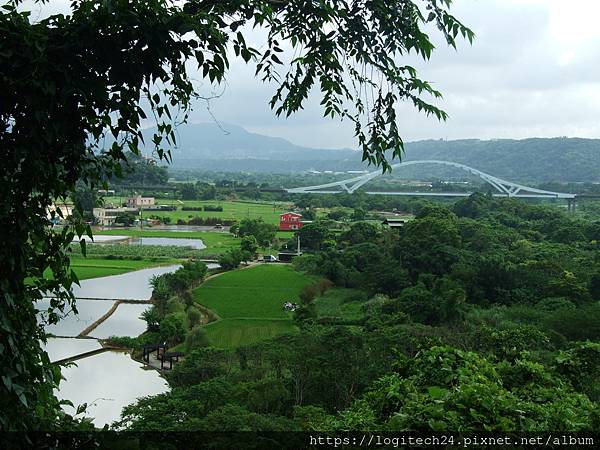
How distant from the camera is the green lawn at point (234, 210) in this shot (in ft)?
161

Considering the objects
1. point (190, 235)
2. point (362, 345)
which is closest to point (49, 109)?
point (362, 345)

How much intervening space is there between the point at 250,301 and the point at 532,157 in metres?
85.9

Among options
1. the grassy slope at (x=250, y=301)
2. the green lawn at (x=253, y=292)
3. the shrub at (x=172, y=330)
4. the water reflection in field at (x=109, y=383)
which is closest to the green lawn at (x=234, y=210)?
the green lawn at (x=253, y=292)

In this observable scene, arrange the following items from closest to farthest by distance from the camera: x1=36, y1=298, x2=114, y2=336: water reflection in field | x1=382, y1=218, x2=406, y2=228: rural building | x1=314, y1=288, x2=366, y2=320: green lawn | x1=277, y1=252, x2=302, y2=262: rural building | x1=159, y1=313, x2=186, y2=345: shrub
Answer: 1. x1=159, y1=313, x2=186, y2=345: shrub
2. x1=36, y1=298, x2=114, y2=336: water reflection in field
3. x1=314, y1=288, x2=366, y2=320: green lawn
4. x1=277, y1=252, x2=302, y2=262: rural building
5. x1=382, y1=218, x2=406, y2=228: rural building

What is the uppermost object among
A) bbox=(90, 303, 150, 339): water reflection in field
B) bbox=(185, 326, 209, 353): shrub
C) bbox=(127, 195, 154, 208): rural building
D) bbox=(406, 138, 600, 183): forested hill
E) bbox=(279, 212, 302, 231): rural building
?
bbox=(406, 138, 600, 183): forested hill

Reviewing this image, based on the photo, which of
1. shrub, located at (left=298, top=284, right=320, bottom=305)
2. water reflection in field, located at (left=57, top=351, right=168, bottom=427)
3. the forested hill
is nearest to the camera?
water reflection in field, located at (left=57, top=351, right=168, bottom=427)

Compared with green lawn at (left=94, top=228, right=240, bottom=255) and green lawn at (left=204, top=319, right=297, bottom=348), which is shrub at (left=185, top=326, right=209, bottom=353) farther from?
green lawn at (left=94, top=228, right=240, bottom=255)

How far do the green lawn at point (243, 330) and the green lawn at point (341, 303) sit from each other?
146 cm

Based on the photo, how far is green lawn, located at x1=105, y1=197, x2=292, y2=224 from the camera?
161 ft

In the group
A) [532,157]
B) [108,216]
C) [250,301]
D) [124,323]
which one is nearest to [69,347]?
[124,323]

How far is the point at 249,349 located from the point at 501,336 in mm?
4973

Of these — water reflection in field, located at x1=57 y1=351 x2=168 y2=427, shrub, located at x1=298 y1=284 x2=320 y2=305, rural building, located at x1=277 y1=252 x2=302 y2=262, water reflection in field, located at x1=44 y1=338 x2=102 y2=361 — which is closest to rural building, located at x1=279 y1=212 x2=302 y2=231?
rural building, located at x1=277 y1=252 x2=302 y2=262

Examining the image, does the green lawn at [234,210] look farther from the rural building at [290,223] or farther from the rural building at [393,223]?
the rural building at [393,223]

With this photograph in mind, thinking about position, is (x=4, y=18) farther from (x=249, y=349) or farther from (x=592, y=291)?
(x=592, y=291)
